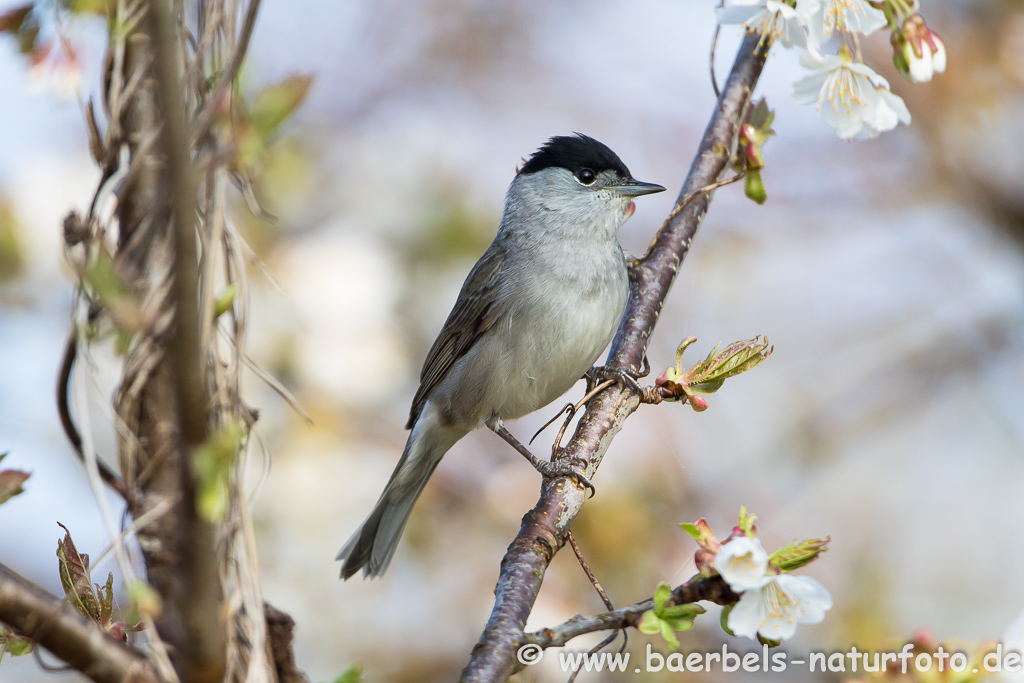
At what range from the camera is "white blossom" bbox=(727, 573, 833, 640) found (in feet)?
5.13

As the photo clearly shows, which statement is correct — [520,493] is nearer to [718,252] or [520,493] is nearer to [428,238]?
[428,238]

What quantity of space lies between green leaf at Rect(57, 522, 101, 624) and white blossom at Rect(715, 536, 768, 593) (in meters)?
1.18

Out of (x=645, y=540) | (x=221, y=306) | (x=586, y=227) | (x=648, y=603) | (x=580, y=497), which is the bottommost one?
(x=648, y=603)

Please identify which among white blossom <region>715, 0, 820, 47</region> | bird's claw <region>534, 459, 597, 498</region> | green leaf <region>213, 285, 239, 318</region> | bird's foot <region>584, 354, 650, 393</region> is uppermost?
white blossom <region>715, 0, 820, 47</region>

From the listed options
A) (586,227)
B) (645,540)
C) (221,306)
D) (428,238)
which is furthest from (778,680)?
(221,306)

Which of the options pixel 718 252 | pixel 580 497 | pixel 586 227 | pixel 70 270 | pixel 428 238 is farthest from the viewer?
pixel 718 252

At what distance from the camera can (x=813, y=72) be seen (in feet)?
8.05

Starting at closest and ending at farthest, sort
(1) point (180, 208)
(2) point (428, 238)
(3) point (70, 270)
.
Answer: (1) point (180, 208)
(3) point (70, 270)
(2) point (428, 238)

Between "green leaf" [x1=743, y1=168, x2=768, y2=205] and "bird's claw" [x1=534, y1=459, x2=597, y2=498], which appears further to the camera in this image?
"green leaf" [x1=743, y1=168, x2=768, y2=205]

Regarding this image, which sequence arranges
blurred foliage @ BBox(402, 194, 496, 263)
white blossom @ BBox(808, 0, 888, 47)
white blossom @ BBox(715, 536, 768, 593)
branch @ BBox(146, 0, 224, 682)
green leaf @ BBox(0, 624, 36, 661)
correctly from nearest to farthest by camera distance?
branch @ BBox(146, 0, 224, 682) < green leaf @ BBox(0, 624, 36, 661) < white blossom @ BBox(715, 536, 768, 593) < white blossom @ BBox(808, 0, 888, 47) < blurred foliage @ BBox(402, 194, 496, 263)

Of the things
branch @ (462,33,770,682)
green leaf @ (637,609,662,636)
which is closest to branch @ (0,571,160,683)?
branch @ (462,33,770,682)

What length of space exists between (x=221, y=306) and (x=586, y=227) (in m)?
2.95

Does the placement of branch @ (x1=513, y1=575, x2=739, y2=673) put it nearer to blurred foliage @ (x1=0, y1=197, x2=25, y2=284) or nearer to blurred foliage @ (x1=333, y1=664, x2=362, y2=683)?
blurred foliage @ (x1=333, y1=664, x2=362, y2=683)

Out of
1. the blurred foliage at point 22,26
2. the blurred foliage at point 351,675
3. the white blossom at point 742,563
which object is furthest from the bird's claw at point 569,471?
the blurred foliage at point 22,26
